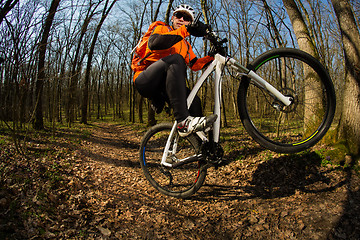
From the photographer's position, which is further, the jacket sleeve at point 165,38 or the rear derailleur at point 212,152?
the rear derailleur at point 212,152

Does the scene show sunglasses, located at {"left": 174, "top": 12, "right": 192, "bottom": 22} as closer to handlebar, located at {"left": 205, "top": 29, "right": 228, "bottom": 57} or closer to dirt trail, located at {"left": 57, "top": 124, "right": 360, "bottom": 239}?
handlebar, located at {"left": 205, "top": 29, "right": 228, "bottom": 57}

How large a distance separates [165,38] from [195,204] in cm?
251

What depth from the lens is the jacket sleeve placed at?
240cm

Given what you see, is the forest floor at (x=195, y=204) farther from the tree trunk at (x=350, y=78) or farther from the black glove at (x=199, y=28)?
the black glove at (x=199, y=28)

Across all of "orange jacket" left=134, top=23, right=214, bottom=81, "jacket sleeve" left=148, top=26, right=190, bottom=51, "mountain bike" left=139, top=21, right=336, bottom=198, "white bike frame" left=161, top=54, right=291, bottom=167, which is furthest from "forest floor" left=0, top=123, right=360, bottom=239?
"jacket sleeve" left=148, top=26, right=190, bottom=51

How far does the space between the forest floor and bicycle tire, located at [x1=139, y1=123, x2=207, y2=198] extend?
0.70ft

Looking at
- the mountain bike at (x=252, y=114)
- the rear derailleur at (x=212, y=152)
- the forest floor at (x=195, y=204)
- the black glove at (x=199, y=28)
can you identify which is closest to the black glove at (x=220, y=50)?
the mountain bike at (x=252, y=114)

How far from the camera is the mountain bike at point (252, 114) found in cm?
239

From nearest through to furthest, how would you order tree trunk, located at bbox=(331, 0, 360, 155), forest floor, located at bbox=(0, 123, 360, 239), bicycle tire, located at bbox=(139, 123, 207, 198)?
forest floor, located at bbox=(0, 123, 360, 239) → tree trunk, located at bbox=(331, 0, 360, 155) → bicycle tire, located at bbox=(139, 123, 207, 198)

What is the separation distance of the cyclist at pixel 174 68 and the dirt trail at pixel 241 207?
1266mm

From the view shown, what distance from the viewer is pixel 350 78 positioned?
2912 mm

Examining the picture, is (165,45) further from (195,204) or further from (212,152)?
(195,204)

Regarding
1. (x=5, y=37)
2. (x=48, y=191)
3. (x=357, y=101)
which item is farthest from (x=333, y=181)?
(x=5, y=37)

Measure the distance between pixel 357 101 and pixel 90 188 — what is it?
15.1 feet
